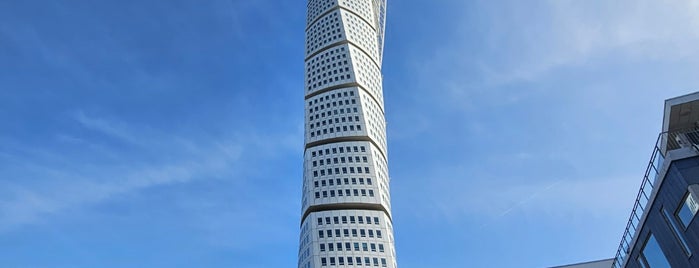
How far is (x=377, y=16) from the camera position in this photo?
89.8 meters

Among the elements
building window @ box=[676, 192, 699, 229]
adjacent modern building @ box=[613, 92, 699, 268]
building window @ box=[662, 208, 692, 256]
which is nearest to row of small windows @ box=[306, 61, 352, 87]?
adjacent modern building @ box=[613, 92, 699, 268]

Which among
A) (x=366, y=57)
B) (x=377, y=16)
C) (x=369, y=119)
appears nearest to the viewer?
(x=369, y=119)

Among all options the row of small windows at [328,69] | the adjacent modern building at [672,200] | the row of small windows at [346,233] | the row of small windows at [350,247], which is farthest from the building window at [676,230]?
the row of small windows at [328,69]

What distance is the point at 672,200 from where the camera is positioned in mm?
15367

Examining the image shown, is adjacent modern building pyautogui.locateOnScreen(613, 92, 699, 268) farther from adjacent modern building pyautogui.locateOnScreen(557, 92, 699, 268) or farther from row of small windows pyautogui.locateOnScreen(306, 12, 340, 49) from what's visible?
row of small windows pyautogui.locateOnScreen(306, 12, 340, 49)

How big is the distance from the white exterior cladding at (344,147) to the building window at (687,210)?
130 feet

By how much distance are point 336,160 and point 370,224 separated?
8942 mm

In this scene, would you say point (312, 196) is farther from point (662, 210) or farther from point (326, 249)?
point (662, 210)

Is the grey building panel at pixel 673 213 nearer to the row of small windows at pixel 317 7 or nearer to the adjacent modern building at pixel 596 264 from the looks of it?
the adjacent modern building at pixel 596 264

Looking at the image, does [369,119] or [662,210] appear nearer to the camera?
[662,210]

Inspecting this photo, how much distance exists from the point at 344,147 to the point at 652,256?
46.6 meters

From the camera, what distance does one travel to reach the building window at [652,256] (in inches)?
650

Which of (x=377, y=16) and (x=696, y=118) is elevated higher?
(x=377, y=16)

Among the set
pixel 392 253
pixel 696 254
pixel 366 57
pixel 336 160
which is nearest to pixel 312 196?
pixel 336 160
